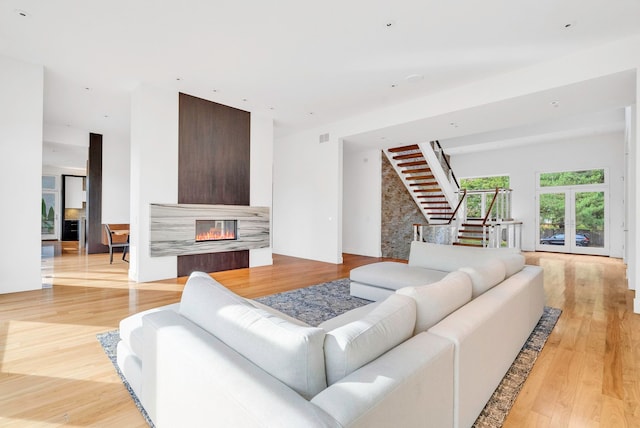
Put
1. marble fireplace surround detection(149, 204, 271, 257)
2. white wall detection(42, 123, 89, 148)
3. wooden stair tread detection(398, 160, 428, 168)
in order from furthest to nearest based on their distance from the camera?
wooden stair tread detection(398, 160, 428, 168), white wall detection(42, 123, 89, 148), marble fireplace surround detection(149, 204, 271, 257)

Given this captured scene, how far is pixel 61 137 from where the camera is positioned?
779 centimetres

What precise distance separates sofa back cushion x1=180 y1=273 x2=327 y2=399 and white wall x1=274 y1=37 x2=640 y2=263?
462 cm

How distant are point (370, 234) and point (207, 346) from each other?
7.32 metres

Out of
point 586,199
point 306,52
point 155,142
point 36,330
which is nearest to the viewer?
point 36,330

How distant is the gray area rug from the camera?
6.19 ft

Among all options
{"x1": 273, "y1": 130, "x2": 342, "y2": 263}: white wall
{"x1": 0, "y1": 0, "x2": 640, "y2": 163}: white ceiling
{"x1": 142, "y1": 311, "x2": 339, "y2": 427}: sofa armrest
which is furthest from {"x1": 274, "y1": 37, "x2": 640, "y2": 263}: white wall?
{"x1": 142, "y1": 311, "x2": 339, "y2": 427}: sofa armrest

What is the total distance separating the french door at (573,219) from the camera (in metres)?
8.65

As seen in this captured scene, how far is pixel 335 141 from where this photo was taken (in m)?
7.23

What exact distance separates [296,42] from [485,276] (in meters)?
3.38

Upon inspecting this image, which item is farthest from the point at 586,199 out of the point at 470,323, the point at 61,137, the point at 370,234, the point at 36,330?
the point at 61,137

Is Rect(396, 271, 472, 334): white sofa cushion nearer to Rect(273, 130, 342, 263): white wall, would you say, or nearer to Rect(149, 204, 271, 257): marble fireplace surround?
Rect(149, 204, 271, 257): marble fireplace surround

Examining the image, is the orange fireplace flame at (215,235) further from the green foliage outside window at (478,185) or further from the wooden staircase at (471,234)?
the green foliage outside window at (478,185)

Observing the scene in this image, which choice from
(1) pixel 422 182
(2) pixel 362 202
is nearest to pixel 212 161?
(2) pixel 362 202

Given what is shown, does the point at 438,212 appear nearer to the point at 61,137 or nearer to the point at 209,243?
the point at 209,243
